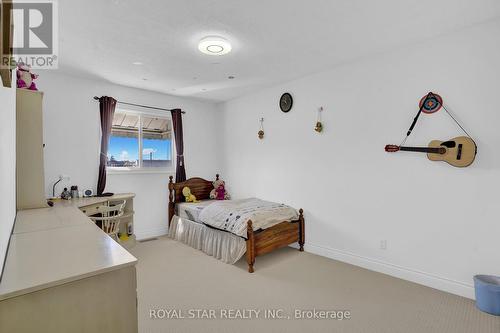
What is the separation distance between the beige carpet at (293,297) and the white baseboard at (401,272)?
0.08 meters

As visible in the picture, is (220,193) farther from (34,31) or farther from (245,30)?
(34,31)

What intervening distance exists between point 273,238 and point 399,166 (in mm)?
1856

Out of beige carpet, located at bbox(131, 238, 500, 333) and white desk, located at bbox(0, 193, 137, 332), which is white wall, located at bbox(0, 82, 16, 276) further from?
beige carpet, located at bbox(131, 238, 500, 333)

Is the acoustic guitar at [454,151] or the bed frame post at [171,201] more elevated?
the acoustic guitar at [454,151]

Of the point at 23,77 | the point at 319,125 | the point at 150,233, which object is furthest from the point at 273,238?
the point at 23,77

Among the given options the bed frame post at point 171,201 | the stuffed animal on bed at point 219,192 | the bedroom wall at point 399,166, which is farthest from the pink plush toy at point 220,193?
the bedroom wall at point 399,166

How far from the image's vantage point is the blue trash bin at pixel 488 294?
Result: 86.0 inches

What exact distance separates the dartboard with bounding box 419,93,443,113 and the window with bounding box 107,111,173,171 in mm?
4145

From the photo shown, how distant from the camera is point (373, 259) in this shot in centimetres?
315

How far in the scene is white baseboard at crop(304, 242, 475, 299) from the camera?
2.54m

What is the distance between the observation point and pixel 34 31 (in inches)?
94.0

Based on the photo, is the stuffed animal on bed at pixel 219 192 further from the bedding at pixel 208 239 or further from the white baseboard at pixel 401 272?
the white baseboard at pixel 401 272

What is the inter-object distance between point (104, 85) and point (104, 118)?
0.57 metres

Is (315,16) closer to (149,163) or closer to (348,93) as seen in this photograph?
(348,93)
